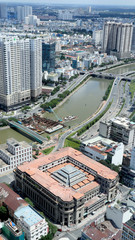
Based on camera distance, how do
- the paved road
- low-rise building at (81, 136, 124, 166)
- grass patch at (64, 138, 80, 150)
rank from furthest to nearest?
grass patch at (64, 138, 80, 150)
low-rise building at (81, 136, 124, 166)
the paved road

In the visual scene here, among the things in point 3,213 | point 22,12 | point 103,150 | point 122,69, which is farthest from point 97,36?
point 3,213

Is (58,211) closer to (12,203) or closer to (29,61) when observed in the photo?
(12,203)

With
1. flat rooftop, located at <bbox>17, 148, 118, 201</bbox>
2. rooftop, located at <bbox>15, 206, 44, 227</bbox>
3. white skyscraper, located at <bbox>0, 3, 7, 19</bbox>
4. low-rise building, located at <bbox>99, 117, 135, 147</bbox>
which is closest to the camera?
rooftop, located at <bbox>15, 206, 44, 227</bbox>

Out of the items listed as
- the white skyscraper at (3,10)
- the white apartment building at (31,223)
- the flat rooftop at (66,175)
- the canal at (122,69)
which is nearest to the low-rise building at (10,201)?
the white apartment building at (31,223)

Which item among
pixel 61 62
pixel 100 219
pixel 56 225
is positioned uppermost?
pixel 61 62

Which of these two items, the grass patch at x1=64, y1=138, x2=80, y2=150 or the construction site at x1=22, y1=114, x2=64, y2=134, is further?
the construction site at x1=22, y1=114, x2=64, y2=134

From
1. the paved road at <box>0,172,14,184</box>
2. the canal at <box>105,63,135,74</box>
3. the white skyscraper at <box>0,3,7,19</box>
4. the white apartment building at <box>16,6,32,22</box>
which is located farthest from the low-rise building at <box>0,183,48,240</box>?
the white skyscraper at <box>0,3,7,19</box>

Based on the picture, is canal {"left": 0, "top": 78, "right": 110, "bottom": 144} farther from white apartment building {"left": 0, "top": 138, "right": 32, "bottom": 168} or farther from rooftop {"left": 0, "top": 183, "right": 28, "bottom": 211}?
rooftop {"left": 0, "top": 183, "right": 28, "bottom": 211}

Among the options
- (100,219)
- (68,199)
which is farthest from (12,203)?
(100,219)
